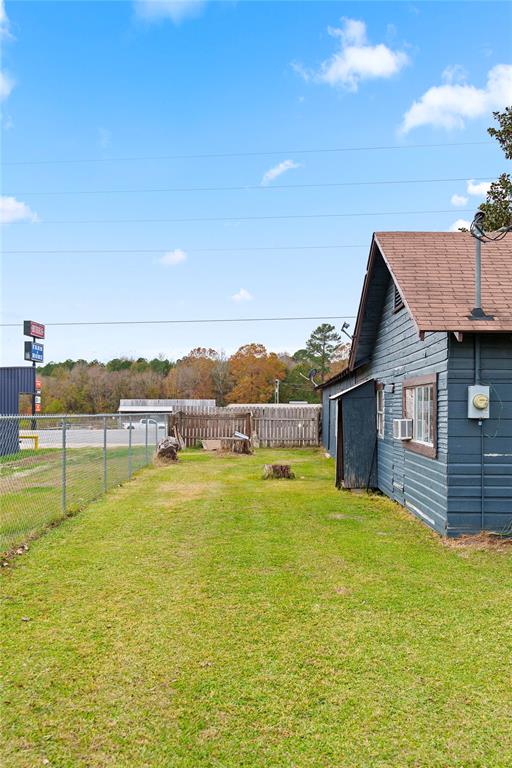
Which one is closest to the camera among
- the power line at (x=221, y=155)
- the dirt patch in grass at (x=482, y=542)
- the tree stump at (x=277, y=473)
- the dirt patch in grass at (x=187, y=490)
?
the dirt patch in grass at (x=482, y=542)

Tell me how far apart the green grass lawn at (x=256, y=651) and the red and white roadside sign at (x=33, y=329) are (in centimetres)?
2479

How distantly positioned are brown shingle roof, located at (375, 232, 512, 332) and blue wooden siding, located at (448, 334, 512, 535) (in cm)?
35

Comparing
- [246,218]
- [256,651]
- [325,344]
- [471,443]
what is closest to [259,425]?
[246,218]

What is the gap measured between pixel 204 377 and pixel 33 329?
105 ft

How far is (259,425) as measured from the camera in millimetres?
20859

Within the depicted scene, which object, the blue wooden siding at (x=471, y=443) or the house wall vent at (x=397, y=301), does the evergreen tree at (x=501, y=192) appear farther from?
the blue wooden siding at (x=471, y=443)

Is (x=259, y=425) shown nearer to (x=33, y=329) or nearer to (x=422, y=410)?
(x=422, y=410)

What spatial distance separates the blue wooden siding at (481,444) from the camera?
21.5 ft

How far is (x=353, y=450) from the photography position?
10625 mm

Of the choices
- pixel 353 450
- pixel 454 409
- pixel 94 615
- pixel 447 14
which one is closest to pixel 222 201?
pixel 447 14

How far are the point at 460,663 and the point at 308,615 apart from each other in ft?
3.93

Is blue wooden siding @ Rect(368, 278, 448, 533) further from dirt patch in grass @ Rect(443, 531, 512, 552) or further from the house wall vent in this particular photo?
dirt patch in grass @ Rect(443, 531, 512, 552)

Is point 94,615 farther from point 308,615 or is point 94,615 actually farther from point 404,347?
point 404,347

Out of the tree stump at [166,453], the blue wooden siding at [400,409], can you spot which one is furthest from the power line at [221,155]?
the tree stump at [166,453]
